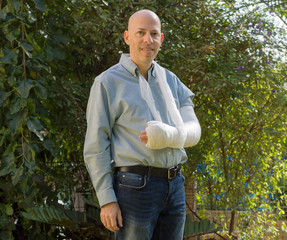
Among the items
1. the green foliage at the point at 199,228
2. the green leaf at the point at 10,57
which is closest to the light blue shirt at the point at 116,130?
the green leaf at the point at 10,57

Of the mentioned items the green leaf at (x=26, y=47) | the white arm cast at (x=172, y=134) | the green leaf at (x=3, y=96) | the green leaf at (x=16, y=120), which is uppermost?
the green leaf at (x=26, y=47)

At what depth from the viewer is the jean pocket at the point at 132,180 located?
163cm

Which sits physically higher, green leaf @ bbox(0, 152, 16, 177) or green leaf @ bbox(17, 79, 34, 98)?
green leaf @ bbox(17, 79, 34, 98)

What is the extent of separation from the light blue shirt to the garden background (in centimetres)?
73

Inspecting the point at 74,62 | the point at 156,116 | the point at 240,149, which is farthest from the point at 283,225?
the point at 156,116

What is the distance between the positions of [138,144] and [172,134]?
0.13 m

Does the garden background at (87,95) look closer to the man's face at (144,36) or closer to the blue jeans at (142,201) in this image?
the man's face at (144,36)

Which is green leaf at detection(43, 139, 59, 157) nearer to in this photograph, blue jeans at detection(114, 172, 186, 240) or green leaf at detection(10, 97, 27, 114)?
green leaf at detection(10, 97, 27, 114)

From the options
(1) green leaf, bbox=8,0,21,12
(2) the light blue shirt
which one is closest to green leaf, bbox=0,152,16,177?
(1) green leaf, bbox=8,0,21,12

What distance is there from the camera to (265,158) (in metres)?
3.78

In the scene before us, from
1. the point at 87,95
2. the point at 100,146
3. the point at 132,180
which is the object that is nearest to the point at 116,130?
the point at 100,146

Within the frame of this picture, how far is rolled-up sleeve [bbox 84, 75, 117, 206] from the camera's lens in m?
1.64

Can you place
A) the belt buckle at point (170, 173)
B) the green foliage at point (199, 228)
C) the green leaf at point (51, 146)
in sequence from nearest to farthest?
Answer: the belt buckle at point (170, 173), the green leaf at point (51, 146), the green foliage at point (199, 228)

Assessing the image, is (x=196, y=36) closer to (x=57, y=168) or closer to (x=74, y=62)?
(x=74, y=62)
